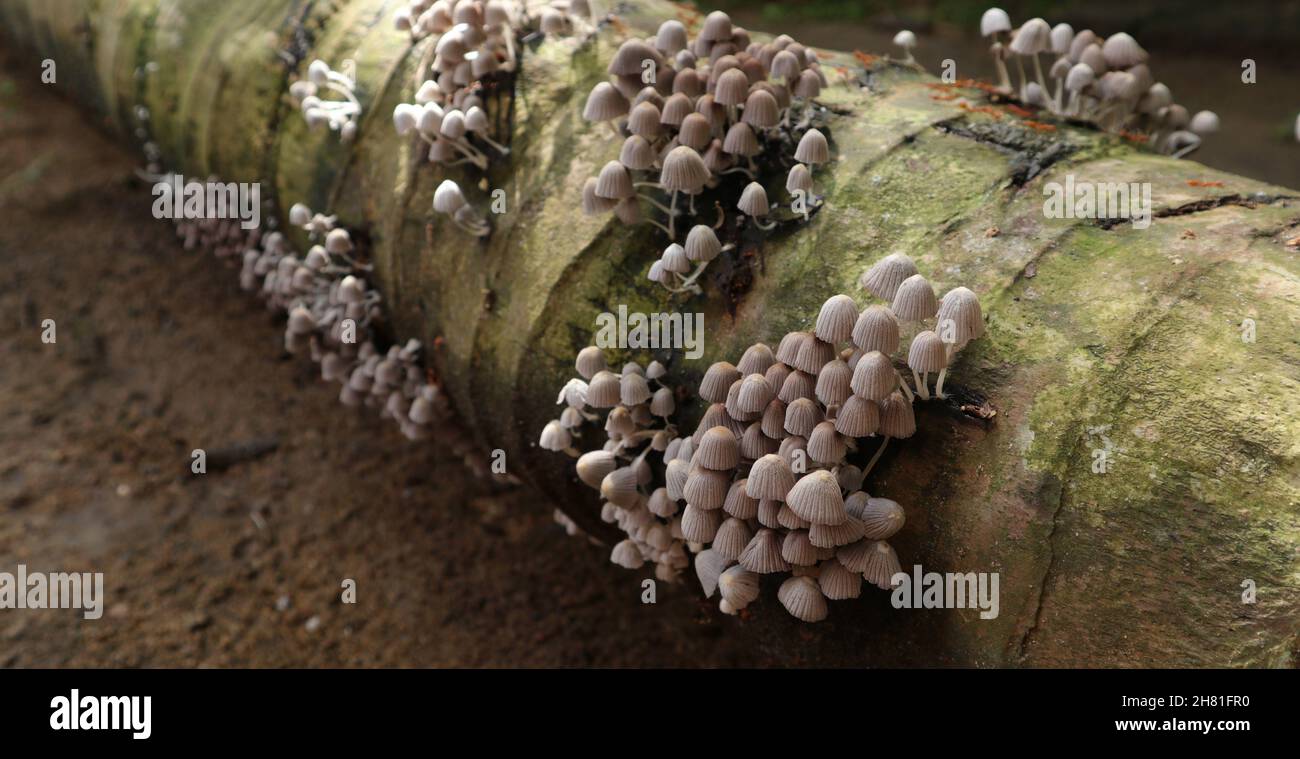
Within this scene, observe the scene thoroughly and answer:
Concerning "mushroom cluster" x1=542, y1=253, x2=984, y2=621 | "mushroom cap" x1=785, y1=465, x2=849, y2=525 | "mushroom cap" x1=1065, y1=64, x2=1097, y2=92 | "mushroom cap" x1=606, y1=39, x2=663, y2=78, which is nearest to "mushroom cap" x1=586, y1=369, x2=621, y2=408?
"mushroom cluster" x1=542, y1=253, x2=984, y2=621

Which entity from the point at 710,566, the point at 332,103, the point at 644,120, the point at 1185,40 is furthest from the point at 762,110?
the point at 1185,40

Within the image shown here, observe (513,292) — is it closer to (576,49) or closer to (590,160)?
(590,160)

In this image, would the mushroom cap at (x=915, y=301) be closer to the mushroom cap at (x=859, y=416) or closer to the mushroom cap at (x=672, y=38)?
the mushroom cap at (x=859, y=416)

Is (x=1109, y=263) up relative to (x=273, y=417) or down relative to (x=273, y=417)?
up

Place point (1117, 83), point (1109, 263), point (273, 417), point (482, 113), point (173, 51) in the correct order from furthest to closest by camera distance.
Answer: point (273, 417) < point (173, 51) < point (482, 113) < point (1117, 83) < point (1109, 263)

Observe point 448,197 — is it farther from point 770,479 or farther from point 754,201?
point 770,479

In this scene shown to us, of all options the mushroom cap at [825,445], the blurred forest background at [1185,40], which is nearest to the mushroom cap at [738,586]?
the mushroom cap at [825,445]

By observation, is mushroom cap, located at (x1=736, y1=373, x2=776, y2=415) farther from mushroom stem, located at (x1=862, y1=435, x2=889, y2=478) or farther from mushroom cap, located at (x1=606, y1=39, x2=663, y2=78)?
mushroom cap, located at (x1=606, y1=39, x2=663, y2=78)

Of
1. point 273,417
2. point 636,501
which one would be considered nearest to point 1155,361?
point 636,501
